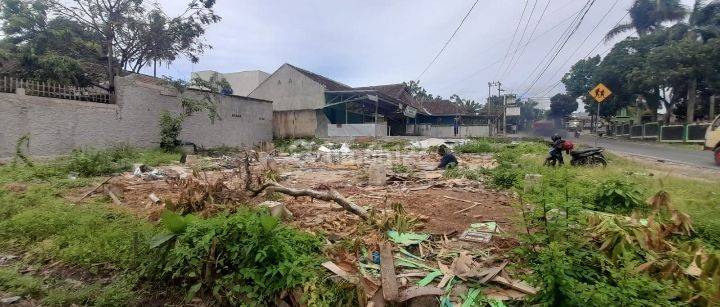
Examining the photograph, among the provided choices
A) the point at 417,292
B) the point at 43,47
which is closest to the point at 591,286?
the point at 417,292

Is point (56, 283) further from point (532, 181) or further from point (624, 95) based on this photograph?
point (624, 95)

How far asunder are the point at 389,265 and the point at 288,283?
0.92 meters

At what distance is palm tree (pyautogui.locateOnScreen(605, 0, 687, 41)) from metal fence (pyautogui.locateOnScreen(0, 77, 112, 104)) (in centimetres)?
3858

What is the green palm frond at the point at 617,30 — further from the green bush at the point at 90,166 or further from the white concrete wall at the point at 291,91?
the green bush at the point at 90,166

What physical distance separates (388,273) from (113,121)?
1551cm

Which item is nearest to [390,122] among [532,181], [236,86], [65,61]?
[236,86]

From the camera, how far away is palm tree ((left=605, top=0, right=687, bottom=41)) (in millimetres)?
29828

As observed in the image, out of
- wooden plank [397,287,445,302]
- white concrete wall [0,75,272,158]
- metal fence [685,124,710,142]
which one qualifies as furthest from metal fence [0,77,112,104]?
metal fence [685,124,710,142]

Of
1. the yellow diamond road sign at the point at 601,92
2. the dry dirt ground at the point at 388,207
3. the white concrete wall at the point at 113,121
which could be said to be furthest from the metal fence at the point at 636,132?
the white concrete wall at the point at 113,121

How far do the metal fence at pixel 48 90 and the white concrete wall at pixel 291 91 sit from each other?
13.6 m

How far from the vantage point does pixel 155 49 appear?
60.5 ft

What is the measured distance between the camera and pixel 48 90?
1205 centimetres

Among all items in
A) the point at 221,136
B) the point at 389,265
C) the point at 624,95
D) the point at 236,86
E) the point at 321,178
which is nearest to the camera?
the point at 389,265

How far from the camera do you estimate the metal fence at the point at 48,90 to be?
1107 centimetres
